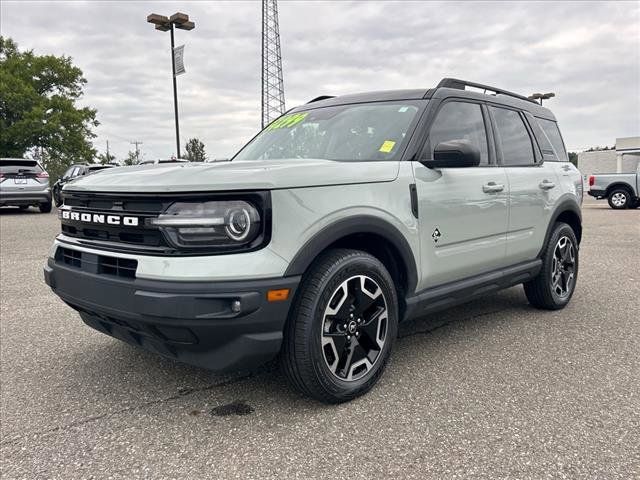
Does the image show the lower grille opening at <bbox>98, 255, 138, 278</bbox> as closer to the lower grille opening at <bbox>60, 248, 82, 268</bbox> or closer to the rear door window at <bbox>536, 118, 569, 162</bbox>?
the lower grille opening at <bbox>60, 248, 82, 268</bbox>

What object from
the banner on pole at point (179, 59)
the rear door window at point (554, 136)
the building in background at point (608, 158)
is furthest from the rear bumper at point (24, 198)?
the building in background at point (608, 158)

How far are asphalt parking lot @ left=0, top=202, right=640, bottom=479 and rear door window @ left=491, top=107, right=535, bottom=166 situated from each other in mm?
1327

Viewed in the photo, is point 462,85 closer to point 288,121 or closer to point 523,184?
point 523,184

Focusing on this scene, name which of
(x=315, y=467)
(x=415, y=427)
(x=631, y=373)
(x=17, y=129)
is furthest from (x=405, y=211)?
(x=17, y=129)

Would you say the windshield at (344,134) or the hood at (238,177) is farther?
the windshield at (344,134)

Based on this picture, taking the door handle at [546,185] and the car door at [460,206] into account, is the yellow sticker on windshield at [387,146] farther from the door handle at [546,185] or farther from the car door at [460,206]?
the door handle at [546,185]

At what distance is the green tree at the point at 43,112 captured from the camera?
34.6 meters

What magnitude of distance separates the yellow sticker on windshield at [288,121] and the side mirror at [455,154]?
Result: 129 centimetres

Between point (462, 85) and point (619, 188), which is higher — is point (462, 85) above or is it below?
above

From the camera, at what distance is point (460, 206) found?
11.3 feet

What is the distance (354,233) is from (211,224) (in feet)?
2.59

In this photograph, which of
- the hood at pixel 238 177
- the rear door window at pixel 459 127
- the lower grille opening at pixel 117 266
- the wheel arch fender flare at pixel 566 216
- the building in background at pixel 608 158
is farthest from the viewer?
the building in background at pixel 608 158

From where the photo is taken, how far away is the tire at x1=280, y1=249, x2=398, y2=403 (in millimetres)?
2598

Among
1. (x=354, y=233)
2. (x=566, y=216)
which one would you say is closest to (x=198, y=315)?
(x=354, y=233)
